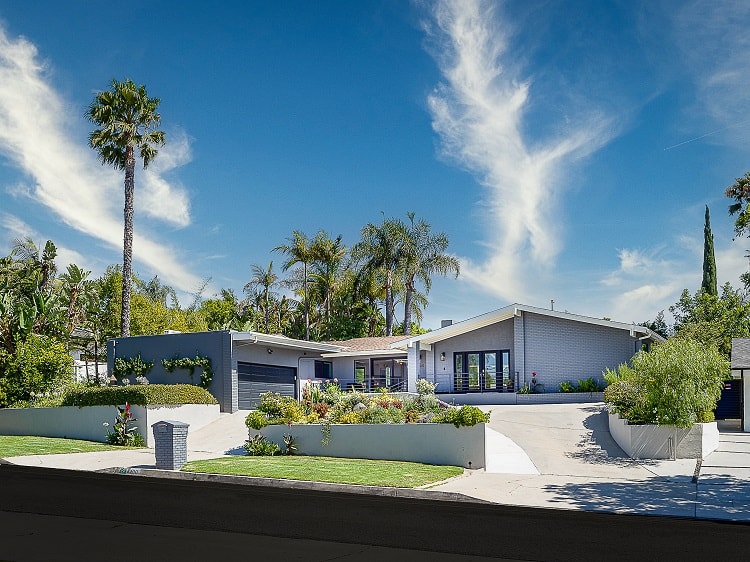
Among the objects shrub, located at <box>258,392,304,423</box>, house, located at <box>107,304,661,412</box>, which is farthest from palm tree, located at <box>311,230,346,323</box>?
shrub, located at <box>258,392,304,423</box>

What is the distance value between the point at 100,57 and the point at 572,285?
24.8 meters

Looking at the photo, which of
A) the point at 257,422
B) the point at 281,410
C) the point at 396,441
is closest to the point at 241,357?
the point at 281,410

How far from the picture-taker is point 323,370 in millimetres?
39750

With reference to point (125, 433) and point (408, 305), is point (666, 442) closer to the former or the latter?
point (125, 433)

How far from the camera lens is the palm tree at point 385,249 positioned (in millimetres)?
49875

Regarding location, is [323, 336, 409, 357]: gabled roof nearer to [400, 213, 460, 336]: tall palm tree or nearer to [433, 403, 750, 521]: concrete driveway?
[400, 213, 460, 336]: tall palm tree

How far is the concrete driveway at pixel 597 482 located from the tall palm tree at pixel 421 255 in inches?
→ 1053

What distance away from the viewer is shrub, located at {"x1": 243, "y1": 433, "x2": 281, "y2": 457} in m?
21.0

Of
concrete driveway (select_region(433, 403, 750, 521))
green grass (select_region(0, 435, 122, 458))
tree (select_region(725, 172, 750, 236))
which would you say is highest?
tree (select_region(725, 172, 750, 236))

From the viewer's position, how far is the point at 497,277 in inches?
1542

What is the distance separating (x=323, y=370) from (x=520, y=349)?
11.9 meters

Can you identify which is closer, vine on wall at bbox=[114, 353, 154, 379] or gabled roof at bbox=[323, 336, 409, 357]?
vine on wall at bbox=[114, 353, 154, 379]

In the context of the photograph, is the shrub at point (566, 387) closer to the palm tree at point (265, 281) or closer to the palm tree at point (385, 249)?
the palm tree at point (385, 249)

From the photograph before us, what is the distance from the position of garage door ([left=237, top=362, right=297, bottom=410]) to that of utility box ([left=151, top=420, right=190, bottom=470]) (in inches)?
487
